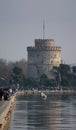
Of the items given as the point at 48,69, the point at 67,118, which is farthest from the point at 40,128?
the point at 48,69

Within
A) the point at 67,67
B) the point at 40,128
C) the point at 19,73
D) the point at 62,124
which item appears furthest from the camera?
the point at 67,67

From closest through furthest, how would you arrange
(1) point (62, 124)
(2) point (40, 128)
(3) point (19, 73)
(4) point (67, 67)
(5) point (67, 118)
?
(2) point (40, 128) → (1) point (62, 124) → (5) point (67, 118) → (3) point (19, 73) → (4) point (67, 67)

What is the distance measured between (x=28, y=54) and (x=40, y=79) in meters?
17.6

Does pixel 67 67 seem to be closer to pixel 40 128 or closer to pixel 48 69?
pixel 48 69

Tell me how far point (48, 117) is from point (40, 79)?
115m

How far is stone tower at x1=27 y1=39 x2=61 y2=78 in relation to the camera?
186m

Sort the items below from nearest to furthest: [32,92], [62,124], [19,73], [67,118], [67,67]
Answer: [62,124] < [67,118] < [32,92] < [19,73] < [67,67]

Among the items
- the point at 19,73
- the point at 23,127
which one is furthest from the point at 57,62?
the point at 23,127

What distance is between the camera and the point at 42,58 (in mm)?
187875

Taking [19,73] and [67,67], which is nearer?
[19,73]

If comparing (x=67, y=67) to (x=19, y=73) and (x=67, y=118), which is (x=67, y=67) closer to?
(x=19, y=73)

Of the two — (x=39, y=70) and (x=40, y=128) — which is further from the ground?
(x=39, y=70)

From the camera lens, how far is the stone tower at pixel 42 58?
609 ft

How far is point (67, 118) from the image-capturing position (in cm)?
5981
